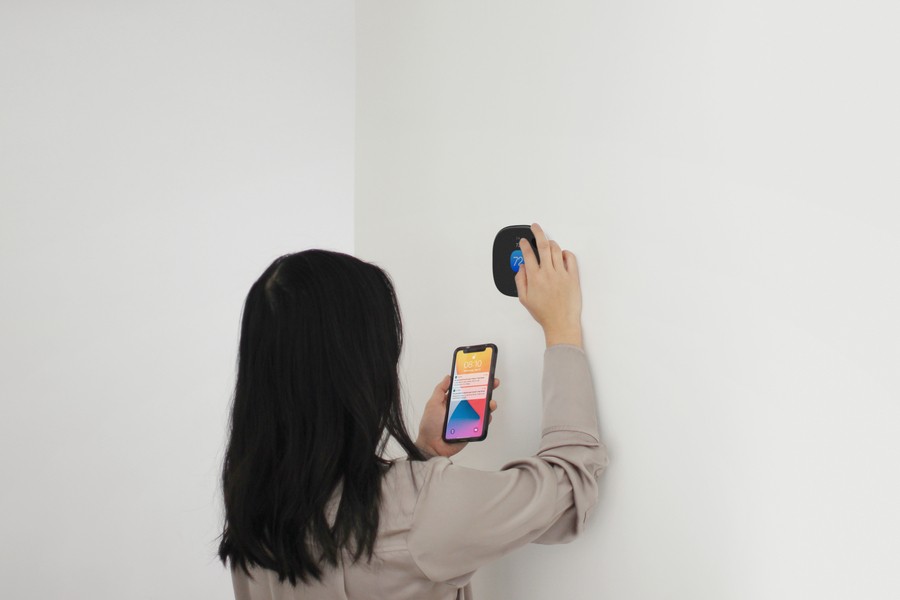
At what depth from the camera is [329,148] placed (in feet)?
6.75

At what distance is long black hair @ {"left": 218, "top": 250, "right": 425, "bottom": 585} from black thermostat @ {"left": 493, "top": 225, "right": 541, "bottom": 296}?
0.26 m

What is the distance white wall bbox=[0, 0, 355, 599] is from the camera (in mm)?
1754

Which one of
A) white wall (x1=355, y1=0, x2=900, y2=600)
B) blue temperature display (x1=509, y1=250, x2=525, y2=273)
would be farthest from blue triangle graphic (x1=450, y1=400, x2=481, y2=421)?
blue temperature display (x1=509, y1=250, x2=525, y2=273)

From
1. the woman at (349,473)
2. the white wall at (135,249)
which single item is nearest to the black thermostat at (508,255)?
the woman at (349,473)

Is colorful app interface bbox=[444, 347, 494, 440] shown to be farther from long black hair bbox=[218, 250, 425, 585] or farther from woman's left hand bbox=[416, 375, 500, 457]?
long black hair bbox=[218, 250, 425, 585]

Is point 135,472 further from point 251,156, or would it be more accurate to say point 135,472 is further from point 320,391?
point 320,391

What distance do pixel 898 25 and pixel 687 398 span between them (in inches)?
18.5

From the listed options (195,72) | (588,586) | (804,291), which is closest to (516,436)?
(588,586)

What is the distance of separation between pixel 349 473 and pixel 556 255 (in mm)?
443

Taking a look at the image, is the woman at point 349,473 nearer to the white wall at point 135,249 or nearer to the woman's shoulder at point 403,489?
the woman's shoulder at point 403,489

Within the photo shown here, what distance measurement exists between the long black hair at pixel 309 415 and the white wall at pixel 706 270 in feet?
1.05

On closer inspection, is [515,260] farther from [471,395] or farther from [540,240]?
[471,395]

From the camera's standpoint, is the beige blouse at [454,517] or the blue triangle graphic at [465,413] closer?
the beige blouse at [454,517]

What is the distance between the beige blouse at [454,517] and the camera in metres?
1.00
